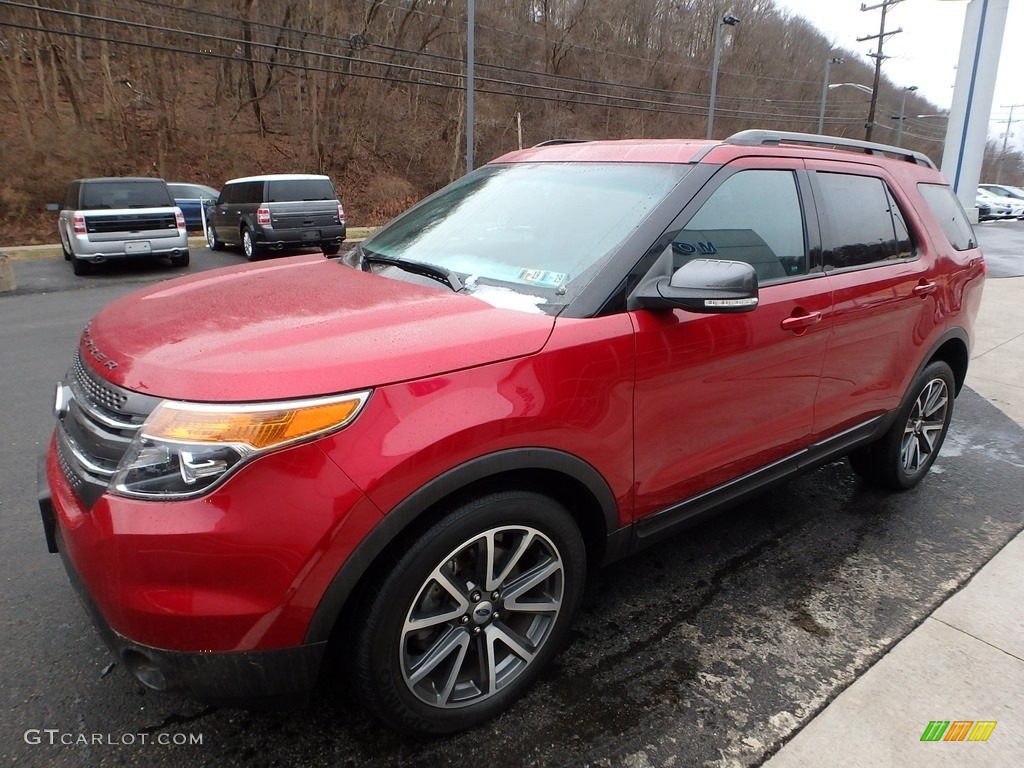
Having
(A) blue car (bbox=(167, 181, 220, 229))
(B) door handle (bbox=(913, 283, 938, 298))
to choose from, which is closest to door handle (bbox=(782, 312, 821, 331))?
(B) door handle (bbox=(913, 283, 938, 298))

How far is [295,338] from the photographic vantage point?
1.87 meters

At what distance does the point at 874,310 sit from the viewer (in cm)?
314

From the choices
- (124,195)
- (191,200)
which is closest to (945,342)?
(124,195)

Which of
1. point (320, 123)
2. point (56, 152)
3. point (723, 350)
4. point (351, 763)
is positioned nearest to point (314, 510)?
point (351, 763)

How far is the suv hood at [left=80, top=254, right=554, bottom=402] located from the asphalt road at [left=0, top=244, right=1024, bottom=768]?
3.70 feet

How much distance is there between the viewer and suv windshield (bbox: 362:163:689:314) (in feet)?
7.71

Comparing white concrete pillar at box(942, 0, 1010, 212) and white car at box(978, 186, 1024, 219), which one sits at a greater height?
white concrete pillar at box(942, 0, 1010, 212)

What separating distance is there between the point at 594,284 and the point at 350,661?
1346mm

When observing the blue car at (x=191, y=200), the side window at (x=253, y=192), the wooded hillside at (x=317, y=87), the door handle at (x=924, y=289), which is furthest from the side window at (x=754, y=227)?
the wooded hillside at (x=317, y=87)

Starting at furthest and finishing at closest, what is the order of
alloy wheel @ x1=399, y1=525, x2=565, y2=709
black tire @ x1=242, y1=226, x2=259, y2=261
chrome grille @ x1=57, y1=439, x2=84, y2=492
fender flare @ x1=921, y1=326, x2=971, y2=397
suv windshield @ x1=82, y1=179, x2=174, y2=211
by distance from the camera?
black tire @ x1=242, y1=226, x2=259, y2=261 < suv windshield @ x1=82, y1=179, x2=174, y2=211 < fender flare @ x1=921, y1=326, x2=971, y2=397 < alloy wheel @ x1=399, y1=525, x2=565, y2=709 < chrome grille @ x1=57, y1=439, x2=84, y2=492

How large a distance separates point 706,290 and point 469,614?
1.25 m

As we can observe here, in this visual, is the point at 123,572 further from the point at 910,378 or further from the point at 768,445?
the point at 910,378

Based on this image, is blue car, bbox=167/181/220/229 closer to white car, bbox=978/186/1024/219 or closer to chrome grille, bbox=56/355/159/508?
chrome grille, bbox=56/355/159/508

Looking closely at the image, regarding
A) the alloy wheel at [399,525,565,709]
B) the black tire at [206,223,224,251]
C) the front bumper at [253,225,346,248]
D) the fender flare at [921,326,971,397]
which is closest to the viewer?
the alloy wheel at [399,525,565,709]
